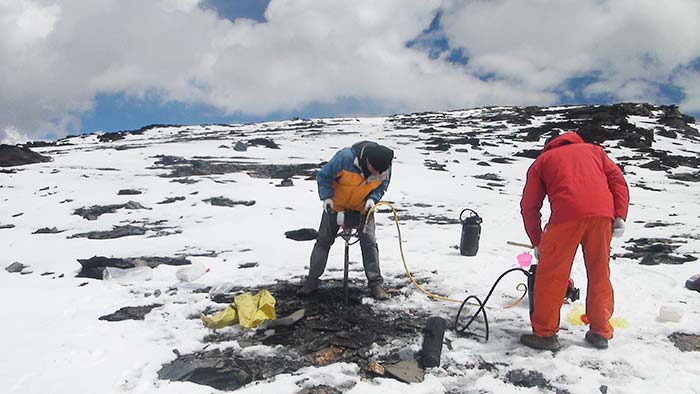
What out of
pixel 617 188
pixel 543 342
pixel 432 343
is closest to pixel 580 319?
pixel 543 342

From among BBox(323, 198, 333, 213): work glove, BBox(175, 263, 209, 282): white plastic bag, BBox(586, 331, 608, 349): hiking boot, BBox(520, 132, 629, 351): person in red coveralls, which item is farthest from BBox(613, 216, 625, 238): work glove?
BBox(175, 263, 209, 282): white plastic bag

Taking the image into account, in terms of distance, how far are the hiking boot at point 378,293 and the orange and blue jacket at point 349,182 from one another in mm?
975

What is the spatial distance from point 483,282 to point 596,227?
2425mm

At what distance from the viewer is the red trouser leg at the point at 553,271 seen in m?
3.81

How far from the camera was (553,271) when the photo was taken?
3865 millimetres

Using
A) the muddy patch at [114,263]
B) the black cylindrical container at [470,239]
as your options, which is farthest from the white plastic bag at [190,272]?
the black cylindrical container at [470,239]

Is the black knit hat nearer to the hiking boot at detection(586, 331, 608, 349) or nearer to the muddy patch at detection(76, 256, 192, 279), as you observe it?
the hiking boot at detection(586, 331, 608, 349)

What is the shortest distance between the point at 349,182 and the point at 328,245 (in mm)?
939

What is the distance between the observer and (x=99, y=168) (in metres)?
20.0

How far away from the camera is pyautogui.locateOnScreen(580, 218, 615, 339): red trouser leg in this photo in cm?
379

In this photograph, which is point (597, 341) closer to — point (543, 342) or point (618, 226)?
point (543, 342)

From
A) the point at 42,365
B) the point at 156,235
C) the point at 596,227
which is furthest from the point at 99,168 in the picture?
the point at 596,227

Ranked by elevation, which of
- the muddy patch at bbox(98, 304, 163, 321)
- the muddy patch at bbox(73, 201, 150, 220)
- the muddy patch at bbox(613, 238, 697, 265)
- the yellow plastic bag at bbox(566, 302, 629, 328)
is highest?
the muddy patch at bbox(73, 201, 150, 220)

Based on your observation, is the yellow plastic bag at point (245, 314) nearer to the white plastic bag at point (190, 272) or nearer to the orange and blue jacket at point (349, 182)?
the orange and blue jacket at point (349, 182)
